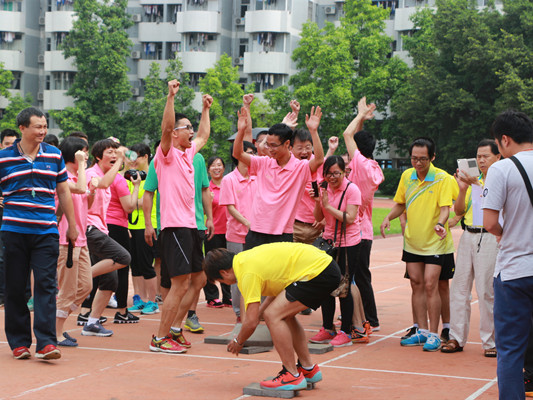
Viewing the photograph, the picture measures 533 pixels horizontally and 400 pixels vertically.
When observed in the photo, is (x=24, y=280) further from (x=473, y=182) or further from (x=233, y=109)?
(x=233, y=109)

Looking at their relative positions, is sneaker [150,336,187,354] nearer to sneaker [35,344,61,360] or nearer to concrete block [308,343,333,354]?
sneaker [35,344,61,360]

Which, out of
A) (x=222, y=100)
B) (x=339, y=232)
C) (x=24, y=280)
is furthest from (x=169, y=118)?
(x=222, y=100)

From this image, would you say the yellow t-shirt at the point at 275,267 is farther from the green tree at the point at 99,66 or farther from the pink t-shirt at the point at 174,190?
the green tree at the point at 99,66

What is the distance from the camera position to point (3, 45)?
68.4m

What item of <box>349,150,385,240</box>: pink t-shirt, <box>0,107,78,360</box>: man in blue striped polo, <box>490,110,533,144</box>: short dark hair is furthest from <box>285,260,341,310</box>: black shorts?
<box>349,150,385,240</box>: pink t-shirt

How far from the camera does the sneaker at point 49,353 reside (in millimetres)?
7562

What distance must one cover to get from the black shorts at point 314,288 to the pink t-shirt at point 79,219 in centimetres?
282

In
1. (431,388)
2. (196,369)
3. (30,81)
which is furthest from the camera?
(30,81)

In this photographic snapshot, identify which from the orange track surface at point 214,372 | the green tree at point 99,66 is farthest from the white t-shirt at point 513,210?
the green tree at point 99,66

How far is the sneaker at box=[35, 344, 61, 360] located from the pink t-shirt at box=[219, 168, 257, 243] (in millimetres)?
3286

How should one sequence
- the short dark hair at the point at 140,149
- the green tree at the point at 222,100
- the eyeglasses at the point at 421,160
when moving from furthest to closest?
the green tree at the point at 222,100, the short dark hair at the point at 140,149, the eyeglasses at the point at 421,160

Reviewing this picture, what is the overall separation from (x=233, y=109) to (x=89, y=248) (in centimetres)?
5134

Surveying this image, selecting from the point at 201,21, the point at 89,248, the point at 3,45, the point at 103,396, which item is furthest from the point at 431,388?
the point at 3,45

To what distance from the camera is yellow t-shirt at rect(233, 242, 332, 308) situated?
21.5ft
